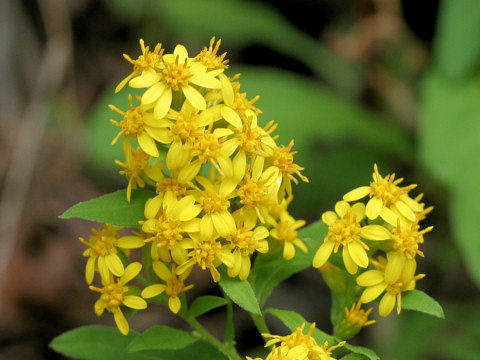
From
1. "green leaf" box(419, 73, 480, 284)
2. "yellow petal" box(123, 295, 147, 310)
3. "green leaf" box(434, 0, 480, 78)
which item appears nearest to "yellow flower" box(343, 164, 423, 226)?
"yellow petal" box(123, 295, 147, 310)

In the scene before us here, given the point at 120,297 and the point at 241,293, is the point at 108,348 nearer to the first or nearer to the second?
the point at 120,297

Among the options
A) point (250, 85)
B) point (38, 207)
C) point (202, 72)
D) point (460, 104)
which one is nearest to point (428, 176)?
point (460, 104)

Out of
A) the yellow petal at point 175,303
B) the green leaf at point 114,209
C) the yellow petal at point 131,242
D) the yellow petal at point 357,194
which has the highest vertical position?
the green leaf at point 114,209

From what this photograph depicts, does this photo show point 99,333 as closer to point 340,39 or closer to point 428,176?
point 428,176

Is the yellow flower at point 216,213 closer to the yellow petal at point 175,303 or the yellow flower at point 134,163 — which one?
the yellow flower at point 134,163

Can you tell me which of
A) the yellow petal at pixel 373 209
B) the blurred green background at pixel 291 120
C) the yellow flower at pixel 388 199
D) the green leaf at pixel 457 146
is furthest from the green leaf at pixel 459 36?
the yellow petal at pixel 373 209

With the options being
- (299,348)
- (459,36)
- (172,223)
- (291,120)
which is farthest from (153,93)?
(459,36)

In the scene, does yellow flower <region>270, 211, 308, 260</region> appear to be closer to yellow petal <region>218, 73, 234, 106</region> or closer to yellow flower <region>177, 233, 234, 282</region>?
yellow flower <region>177, 233, 234, 282</region>
